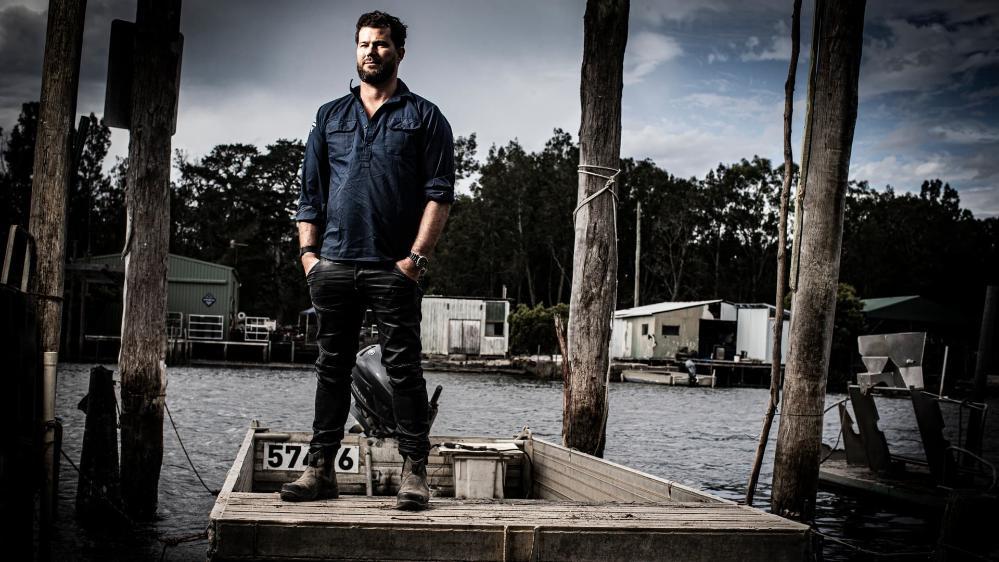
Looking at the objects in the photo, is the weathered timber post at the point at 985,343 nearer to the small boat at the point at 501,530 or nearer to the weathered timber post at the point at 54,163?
the small boat at the point at 501,530

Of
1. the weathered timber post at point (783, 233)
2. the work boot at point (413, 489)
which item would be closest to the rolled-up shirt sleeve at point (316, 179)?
the work boot at point (413, 489)

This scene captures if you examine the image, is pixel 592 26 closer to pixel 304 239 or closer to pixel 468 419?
pixel 304 239

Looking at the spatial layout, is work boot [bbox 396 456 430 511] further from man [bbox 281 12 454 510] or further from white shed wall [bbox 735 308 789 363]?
white shed wall [bbox 735 308 789 363]

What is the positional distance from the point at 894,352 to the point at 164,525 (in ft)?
27.7

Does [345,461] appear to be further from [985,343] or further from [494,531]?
[985,343]

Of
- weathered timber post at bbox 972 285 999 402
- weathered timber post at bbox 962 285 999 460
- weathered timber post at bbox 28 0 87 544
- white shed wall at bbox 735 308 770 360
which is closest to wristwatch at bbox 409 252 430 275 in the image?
weathered timber post at bbox 28 0 87 544

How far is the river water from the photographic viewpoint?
33.3ft

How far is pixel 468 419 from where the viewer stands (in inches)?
1001

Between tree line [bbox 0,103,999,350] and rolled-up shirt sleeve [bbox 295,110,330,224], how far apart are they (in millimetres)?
61590

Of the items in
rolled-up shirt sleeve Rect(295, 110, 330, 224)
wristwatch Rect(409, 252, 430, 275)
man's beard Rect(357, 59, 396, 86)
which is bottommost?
wristwatch Rect(409, 252, 430, 275)

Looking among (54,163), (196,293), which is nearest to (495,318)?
(196,293)

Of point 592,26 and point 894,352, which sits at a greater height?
point 592,26

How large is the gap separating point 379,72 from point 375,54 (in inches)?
3.4

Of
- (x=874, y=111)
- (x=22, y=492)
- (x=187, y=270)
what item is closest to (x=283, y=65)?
(x=22, y=492)
